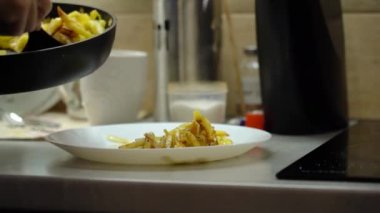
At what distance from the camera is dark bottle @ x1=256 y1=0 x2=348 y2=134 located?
928 millimetres

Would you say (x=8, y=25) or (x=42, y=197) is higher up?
(x=8, y=25)

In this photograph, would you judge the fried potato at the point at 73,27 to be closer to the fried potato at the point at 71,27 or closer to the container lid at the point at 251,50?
the fried potato at the point at 71,27

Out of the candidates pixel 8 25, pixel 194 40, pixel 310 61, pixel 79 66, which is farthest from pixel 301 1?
pixel 8 25

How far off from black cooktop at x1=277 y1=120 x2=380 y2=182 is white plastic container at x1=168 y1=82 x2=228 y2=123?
208 mm

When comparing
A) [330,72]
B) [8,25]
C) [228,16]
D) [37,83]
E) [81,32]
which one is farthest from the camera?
[228,16]

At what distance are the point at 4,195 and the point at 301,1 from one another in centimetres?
47

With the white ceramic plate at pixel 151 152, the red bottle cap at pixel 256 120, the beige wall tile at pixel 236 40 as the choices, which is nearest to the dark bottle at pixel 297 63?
the red bottle cap at pixel 256 120

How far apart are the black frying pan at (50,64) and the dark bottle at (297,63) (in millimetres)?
262

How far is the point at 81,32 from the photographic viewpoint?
2.77 ft

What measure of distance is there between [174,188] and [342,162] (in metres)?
0.18

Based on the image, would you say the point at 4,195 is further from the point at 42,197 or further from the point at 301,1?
the point at 301,1

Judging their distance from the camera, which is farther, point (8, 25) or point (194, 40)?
point (194, 40)

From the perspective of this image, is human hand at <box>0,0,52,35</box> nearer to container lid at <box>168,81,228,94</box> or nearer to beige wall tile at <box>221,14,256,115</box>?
container lid at <box>168,81,228,94</box>

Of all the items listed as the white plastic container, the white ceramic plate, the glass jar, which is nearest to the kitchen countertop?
the white ceramic plate
